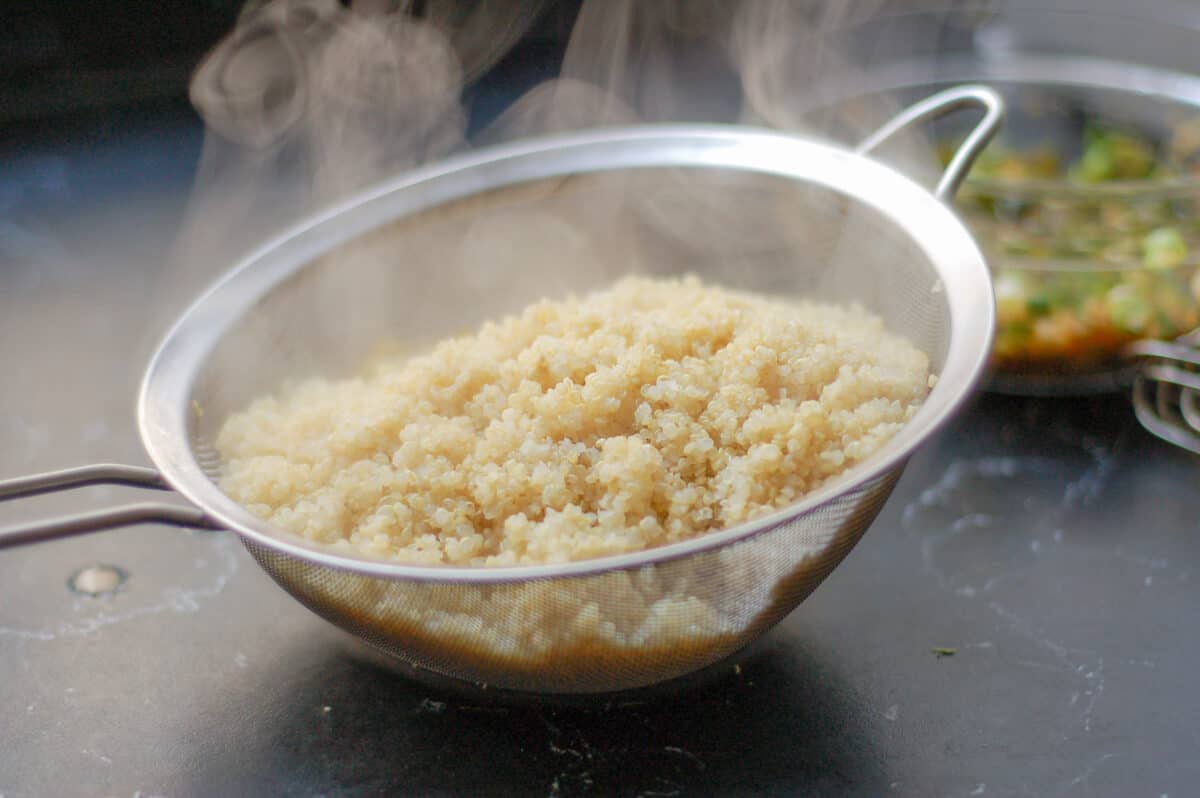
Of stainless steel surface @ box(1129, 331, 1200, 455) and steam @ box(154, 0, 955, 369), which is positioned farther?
steam @ box(154, 0, 955, 369)

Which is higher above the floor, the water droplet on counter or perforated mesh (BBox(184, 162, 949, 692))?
perforated mesh (BBox(184, 162, 949, 692))

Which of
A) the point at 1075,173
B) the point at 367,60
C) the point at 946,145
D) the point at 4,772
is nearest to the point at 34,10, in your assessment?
the point at 367,60

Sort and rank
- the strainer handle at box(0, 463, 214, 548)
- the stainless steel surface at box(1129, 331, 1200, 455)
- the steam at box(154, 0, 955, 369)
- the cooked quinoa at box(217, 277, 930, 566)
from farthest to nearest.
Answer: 1. the steam at box(154, 0, 955, 369)
2. the stainless steel surface at box(1129, 331, 1200, 455)
3. the cooked quinoa at box(217, 277, 930, 566)
4. the strainer handle at box(0, 463, 214, 548)

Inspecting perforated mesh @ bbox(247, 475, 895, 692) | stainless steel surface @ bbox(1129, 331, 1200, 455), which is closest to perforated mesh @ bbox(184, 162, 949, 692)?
perforated mesh @ bbox(247, 475, 895, 692)

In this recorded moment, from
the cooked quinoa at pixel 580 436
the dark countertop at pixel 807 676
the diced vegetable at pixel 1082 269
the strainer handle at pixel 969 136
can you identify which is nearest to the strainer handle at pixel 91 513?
the cooked quinoa at pixel 580 436

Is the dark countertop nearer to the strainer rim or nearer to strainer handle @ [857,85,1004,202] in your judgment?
the strainer rim

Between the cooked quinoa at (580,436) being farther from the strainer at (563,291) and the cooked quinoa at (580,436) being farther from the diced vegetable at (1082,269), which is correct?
the diced vegetable at (1082,269)

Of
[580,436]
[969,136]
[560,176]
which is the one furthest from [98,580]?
[969,136]

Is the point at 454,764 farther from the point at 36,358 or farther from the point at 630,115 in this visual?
the point at 630,115
